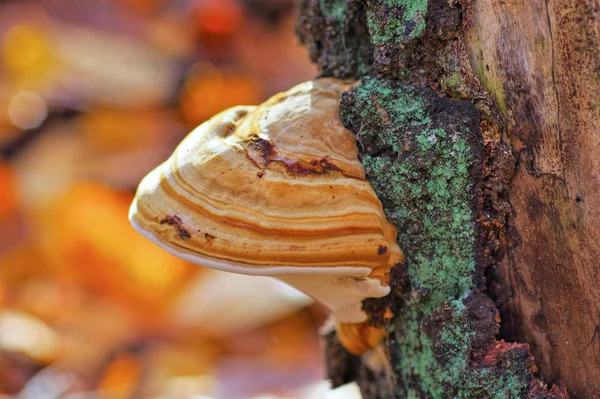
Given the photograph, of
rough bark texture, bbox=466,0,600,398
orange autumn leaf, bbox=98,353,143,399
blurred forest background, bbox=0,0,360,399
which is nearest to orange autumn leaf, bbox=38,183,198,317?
blurred forest background, bbox=0,0,360,399

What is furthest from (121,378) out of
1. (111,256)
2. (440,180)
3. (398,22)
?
(398,22)

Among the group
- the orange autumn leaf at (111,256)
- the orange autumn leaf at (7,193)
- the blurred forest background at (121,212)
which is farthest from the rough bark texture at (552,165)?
the orange autumn leaf at (7,193)

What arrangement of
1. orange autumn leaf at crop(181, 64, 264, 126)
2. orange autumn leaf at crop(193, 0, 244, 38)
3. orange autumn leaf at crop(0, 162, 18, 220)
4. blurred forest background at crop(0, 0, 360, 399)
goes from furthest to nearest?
orange autumn leaf at crop(193, 0, 244, 38)
orange autumn leaf at crop(181, 64, 264, 126)
orange autumn leaf at crop(0, 162, 18, 220)
blurred forest background at crop(0, 0, 360, 399)

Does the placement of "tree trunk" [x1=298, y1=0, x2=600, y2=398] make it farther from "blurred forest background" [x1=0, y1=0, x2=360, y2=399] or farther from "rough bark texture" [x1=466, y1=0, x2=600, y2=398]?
"blurred forest background" [x1=0, y1=0, x2=360, y2=399]

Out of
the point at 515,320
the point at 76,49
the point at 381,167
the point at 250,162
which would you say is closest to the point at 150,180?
the point at 250,162

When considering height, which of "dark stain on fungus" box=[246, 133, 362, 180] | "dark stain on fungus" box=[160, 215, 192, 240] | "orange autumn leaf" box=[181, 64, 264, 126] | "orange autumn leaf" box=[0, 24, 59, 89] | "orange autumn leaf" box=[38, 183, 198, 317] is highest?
"dark stain on fungus" box=[246, 133, 362, 180]

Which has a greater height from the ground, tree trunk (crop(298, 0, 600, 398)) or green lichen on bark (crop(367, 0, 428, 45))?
green lichen on bark (crop(367, 0, 428, 45))

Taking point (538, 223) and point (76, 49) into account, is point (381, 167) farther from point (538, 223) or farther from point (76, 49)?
point (76, 49)
